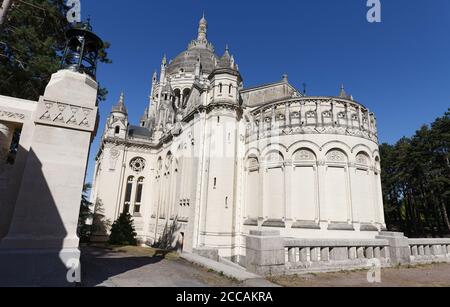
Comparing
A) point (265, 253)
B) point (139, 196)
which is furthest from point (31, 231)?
point (139, 196)

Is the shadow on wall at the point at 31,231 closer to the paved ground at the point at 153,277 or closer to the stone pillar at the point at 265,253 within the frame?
the paved ground at the point at 153,277

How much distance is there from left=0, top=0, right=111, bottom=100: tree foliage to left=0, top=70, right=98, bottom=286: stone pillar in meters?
7.41

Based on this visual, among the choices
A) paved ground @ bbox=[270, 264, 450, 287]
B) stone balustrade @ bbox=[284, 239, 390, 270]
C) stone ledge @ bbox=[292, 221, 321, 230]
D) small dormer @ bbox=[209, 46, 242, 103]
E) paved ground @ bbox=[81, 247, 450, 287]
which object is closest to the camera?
paved ground @ bbox=[81, 247, 450, 287]

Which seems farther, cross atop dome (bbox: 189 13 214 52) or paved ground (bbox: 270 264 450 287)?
cross atop dome (bbox: 189 13 214 52)

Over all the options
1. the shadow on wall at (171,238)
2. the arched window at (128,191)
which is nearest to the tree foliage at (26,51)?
the shadow on wall at (171,238)

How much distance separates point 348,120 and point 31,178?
2095cm

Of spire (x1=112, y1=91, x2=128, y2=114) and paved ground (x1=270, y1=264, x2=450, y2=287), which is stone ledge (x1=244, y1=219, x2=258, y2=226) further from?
spire (x1=112, y1=91, x2=128, y2=114)

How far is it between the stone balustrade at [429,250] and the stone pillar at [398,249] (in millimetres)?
674

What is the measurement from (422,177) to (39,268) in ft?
154

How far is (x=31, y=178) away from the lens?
6.51 meters

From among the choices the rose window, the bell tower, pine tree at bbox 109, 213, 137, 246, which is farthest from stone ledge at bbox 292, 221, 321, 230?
the rose window

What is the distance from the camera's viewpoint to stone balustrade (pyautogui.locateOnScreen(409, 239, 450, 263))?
13094 mm
